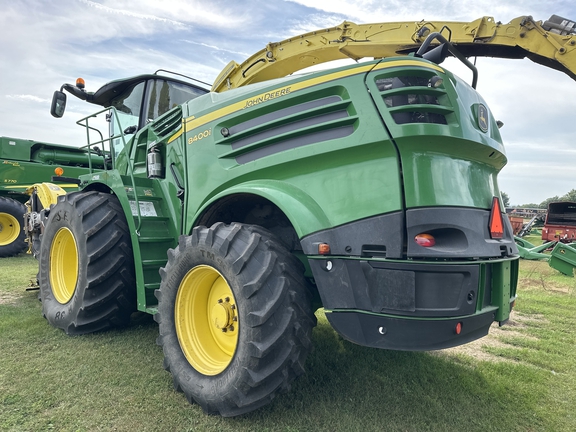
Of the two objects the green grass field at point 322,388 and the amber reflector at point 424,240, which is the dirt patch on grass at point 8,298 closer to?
the green grass field at point 322,388

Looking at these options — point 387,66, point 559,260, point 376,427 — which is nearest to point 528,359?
point 376,427

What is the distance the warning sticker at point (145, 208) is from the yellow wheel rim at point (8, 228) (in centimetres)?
789

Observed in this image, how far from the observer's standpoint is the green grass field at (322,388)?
2436 mm

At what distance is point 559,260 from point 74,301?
7845mm

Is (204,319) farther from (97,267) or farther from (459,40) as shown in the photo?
(459,40)

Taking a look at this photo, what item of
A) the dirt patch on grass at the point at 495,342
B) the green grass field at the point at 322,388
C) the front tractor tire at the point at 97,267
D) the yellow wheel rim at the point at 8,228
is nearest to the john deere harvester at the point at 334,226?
the green grass field at the point at 322,388

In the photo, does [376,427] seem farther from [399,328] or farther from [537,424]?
[537,424]

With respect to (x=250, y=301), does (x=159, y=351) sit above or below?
below

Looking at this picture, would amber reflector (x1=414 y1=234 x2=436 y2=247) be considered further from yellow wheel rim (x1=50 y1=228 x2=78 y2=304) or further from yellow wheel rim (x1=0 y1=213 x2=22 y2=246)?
yellow wheel rim (x1=0 y1=213 x2=22 y2=246)

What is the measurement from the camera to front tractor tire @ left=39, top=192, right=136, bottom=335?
11.8 feet

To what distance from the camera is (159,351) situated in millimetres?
3473

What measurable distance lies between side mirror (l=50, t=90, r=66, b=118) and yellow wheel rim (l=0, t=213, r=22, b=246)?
21.0 feet

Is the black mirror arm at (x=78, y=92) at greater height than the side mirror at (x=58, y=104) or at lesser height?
greater

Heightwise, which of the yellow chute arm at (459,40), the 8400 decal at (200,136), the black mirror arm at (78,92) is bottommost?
the 8400 decal at (200,136)
